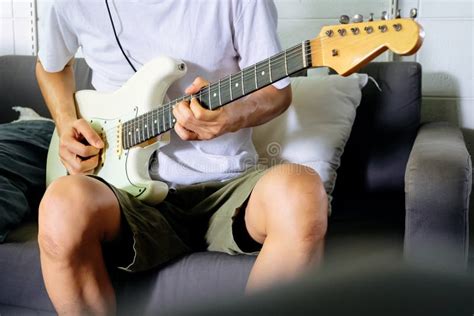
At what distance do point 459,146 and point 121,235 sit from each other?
0.70 m

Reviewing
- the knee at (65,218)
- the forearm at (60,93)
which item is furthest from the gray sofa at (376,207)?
the forearm at (60,93)

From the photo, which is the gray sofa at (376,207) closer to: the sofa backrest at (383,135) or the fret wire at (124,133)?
the sofa backrest at (383,135)

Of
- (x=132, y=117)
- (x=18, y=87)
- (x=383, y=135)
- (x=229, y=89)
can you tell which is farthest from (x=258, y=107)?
(x=18, y=87)

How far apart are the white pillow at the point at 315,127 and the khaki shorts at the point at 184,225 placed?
26 centimetres

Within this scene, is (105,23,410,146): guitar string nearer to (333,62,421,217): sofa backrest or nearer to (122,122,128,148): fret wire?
(122,122,128,148): fret wire

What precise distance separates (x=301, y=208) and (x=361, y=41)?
285 millimetres

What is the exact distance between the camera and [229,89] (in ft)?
3.67

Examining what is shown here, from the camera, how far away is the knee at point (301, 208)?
0.98 metres

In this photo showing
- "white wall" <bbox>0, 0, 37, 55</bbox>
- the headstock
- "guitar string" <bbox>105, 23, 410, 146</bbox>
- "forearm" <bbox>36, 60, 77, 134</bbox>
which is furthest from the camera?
"white wall" <bbox>0, 0, 37, 55</bbox>

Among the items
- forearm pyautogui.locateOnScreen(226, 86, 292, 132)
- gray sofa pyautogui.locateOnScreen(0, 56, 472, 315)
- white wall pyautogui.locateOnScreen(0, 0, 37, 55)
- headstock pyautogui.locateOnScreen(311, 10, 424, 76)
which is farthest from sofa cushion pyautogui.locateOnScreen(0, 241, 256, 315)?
white wall pyautogui.locateOnScreen(0, 0, 37, 55)

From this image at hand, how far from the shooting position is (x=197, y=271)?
1121mm

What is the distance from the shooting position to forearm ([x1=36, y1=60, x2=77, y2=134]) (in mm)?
1421

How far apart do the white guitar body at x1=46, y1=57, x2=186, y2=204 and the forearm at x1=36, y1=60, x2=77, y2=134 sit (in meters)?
0.08

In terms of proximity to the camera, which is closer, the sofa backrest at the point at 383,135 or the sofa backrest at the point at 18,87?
Answer: the sofa backrest at the point at 383,135
